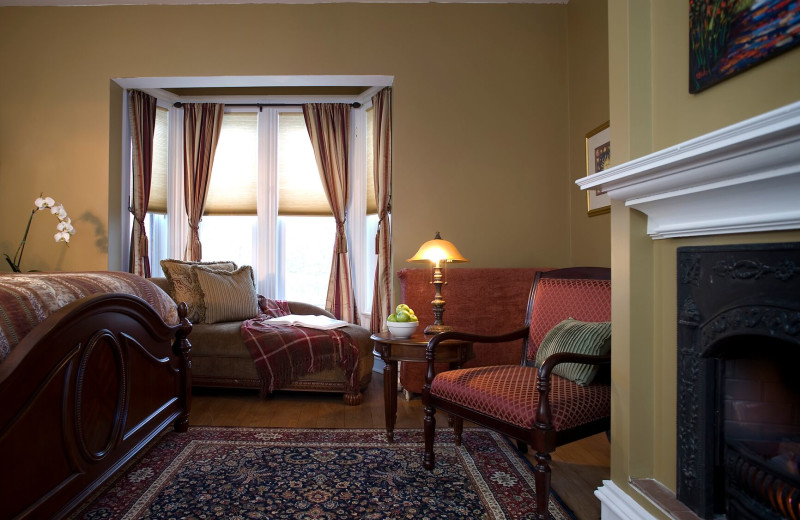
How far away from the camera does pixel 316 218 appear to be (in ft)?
16.4

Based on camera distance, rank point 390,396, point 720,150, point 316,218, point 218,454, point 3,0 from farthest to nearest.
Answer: point 316,218, point 3,0, point 390,396, point 218,454, point 720,150

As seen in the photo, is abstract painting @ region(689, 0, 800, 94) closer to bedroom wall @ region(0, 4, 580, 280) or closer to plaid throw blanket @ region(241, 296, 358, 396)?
bedroom wall @ region(0, 4, 580, 280)

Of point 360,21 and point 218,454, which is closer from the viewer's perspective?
point 218,454

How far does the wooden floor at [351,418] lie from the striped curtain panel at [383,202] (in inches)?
27.6

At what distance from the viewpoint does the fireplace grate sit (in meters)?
1.25

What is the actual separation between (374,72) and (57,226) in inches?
110

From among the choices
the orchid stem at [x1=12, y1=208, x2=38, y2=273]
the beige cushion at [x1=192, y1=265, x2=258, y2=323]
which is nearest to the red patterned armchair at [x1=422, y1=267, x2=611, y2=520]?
the beige cushion at [x1=192, y1=265, x2=258, y2=323]

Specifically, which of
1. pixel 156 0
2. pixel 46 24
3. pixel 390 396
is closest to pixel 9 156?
pixel 46 24

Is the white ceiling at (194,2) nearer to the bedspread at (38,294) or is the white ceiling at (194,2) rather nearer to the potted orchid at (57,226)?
the potted orchid at (57,226)

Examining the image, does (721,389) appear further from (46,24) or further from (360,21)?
(46,24)

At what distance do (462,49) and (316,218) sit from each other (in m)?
2.09

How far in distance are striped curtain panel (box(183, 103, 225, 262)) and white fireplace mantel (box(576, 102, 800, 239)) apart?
4109mm

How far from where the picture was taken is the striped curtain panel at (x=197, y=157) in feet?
15.8

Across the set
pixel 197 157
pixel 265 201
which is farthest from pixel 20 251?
pixel 265 201
